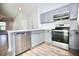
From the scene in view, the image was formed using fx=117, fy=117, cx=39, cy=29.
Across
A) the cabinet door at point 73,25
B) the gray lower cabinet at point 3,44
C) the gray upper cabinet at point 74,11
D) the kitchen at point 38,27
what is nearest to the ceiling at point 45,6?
the kitchen at point 38,27

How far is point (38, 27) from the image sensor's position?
172 centimetres

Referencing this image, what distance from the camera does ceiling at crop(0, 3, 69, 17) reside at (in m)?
1.68

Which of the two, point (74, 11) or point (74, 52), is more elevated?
point (74, 11)

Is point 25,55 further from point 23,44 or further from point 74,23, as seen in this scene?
point 74,23

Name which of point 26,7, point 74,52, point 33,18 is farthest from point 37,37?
point 74,52

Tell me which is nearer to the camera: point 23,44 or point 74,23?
point 74,23

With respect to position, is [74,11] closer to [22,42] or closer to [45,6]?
[45,6]

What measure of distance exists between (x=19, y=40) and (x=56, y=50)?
0.56m

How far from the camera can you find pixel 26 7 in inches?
67.0

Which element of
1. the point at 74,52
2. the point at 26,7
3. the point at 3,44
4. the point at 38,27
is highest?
the point at 26,7

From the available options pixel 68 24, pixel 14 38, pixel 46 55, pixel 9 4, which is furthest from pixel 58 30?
pixel 9 4

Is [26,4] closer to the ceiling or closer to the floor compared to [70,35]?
closer to the ceiling

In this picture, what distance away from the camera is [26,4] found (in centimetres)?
170

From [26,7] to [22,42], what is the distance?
1.70ft
